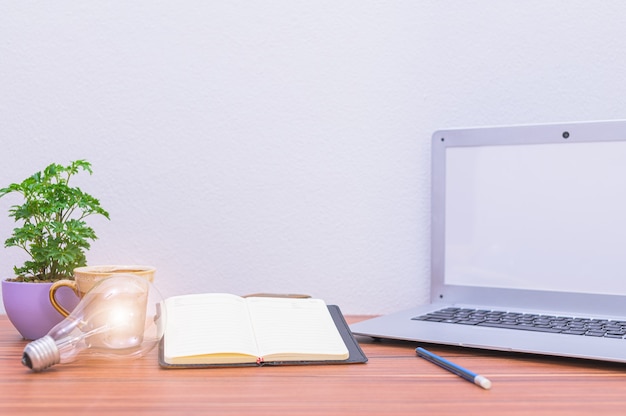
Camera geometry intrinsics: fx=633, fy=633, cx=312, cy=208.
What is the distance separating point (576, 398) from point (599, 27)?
0.70 metres

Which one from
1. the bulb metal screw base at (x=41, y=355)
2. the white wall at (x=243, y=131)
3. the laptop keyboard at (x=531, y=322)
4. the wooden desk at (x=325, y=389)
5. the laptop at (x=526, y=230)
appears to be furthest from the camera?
the white wall at (x=243, y=131)

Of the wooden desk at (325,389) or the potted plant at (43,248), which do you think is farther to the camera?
the potted plant at (43,248)

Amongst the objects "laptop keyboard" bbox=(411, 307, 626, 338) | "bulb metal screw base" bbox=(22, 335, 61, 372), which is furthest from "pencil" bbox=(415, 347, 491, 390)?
"bulb metal screw base" bbox=(22, 335, 61, 372)

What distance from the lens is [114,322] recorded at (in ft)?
2.47

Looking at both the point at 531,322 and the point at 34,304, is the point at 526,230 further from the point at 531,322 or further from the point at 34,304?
the point at 34,304

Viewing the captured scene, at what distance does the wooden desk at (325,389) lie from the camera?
57 centimetres

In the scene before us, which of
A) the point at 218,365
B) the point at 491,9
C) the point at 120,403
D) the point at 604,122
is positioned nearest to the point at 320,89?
the point at 491,9

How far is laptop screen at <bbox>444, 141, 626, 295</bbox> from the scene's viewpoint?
95cm

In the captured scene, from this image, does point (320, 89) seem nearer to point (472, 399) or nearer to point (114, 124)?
point (114, 124)

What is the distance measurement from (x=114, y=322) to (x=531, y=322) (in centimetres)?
56

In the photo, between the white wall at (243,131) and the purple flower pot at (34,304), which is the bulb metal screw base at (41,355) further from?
the white wall at (243,131)

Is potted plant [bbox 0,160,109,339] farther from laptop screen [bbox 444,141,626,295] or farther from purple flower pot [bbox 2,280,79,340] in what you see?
laptop screen [bbox 444,141,626,295]

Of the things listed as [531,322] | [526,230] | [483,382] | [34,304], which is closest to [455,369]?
[483,382]

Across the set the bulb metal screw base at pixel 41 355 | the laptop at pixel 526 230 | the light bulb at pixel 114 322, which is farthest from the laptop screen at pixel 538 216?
the bulb metal screw base at pixel 41 355
